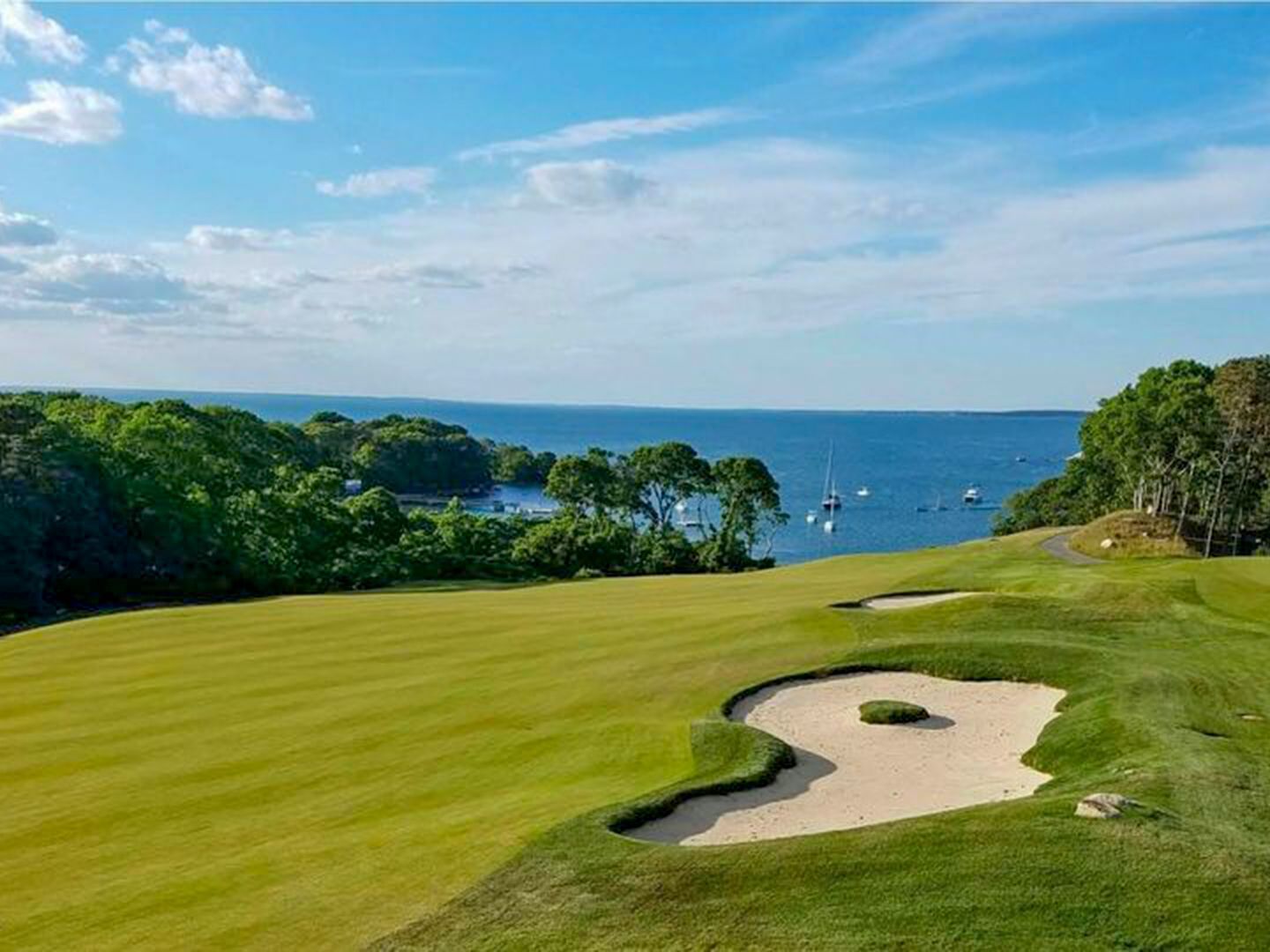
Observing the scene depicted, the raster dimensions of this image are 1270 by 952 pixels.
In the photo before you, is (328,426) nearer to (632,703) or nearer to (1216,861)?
(632,703)

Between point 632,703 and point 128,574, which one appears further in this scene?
point 128,574

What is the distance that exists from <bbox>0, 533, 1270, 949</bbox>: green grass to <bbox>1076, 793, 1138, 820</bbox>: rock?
23 cm

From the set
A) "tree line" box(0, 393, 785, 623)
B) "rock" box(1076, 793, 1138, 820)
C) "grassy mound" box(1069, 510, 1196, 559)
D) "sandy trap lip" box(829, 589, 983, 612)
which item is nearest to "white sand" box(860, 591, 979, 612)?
"sandy trap lip" box(829, 589, 983, 612)

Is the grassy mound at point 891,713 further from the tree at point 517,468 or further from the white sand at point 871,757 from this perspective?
the tree at point 517,468

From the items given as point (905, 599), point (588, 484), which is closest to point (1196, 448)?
point (905, 599)

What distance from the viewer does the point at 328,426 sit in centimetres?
16988

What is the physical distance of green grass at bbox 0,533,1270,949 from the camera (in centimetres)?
1059

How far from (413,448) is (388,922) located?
527 ft

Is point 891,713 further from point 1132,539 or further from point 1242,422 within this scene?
point 1242,422

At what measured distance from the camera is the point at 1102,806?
12.3 m

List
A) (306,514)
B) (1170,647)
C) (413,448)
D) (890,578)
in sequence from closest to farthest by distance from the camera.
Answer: (1170,647)
(890,578)
(306,514)
(413,448)

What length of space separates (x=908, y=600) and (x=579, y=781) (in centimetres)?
1880

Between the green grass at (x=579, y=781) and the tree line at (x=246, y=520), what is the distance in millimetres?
24920

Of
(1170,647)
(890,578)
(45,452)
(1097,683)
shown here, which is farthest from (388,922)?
(45,452)
